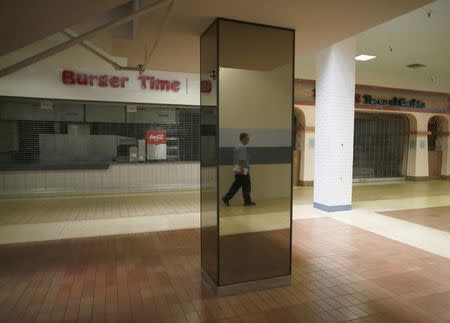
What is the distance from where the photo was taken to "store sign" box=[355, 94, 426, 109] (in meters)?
11.2

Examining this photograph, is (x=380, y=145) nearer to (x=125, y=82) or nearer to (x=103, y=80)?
(x=125, y=82)

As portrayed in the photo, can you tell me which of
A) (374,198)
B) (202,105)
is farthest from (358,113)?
(202,105)

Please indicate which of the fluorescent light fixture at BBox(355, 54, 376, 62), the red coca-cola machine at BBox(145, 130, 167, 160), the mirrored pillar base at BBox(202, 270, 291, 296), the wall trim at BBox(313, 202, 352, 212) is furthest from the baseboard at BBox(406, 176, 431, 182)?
the mirrored pillar base at BBox(202, 270, 291, 296)

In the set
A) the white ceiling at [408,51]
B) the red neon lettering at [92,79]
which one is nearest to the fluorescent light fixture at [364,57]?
the white ceiling at [408,51]

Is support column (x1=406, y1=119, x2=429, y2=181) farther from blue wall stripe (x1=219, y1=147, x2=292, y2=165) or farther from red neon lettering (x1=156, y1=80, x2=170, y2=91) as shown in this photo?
blue wall stripe (x1=219, y1=147, x2=292, y2=165)

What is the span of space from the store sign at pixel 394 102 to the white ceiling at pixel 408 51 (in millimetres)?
516

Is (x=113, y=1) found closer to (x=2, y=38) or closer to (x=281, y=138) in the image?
(x=2, y=38)

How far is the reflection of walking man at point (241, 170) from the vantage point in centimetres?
308

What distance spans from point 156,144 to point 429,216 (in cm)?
708

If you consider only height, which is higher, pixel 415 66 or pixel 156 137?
pixel 415 66

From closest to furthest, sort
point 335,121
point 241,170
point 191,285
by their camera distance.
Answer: point 241,170 → point 191,285 → point 335,121

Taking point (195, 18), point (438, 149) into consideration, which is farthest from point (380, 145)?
point (195, 18)

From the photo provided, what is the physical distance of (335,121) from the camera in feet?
22.1

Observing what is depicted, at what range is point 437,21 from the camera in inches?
250
